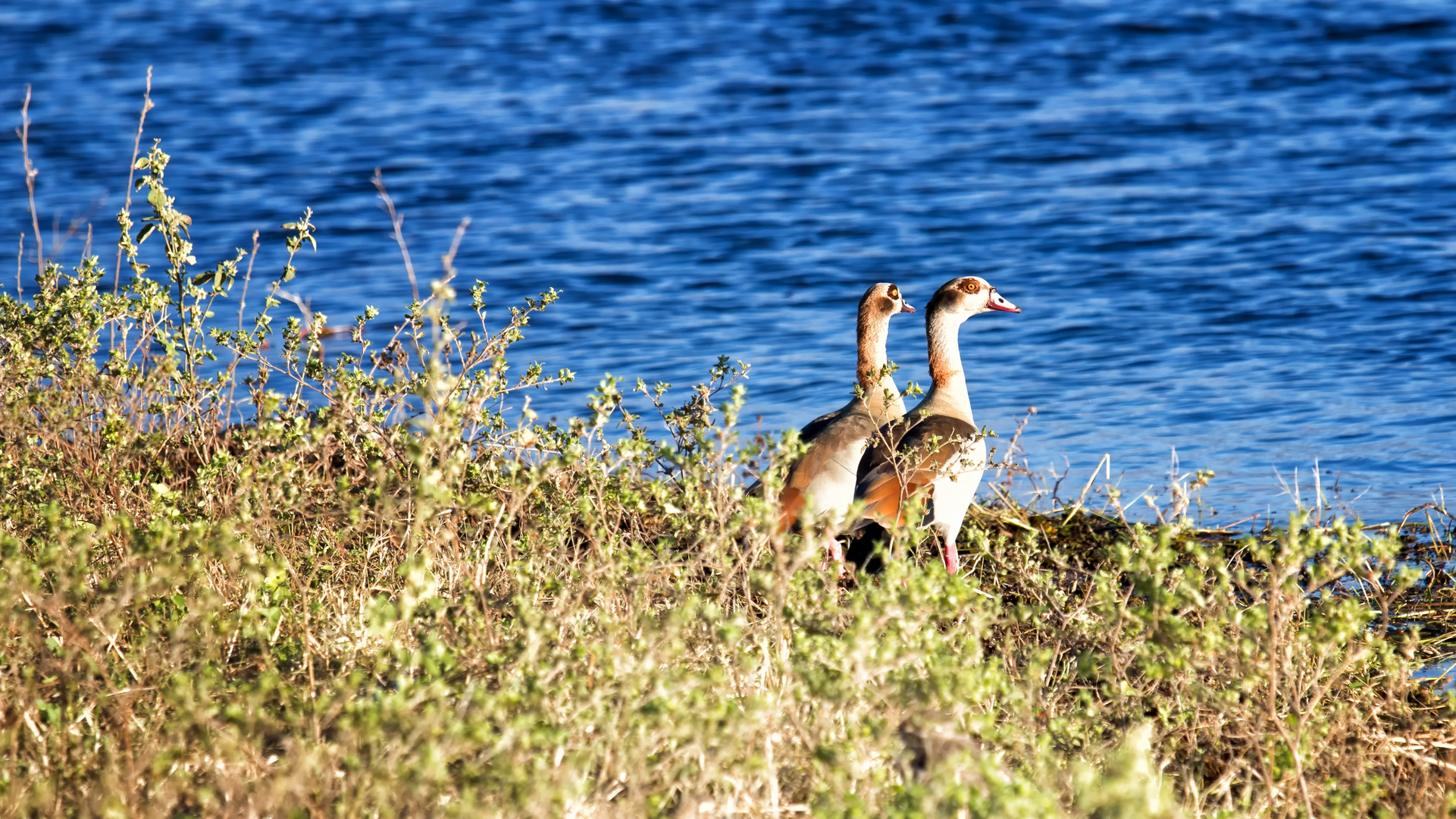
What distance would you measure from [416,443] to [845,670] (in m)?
1.26

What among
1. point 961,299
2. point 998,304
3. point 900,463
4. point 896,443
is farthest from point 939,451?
point 998,304

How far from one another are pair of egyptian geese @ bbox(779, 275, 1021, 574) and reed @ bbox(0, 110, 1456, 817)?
48 cm

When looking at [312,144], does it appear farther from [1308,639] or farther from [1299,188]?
[1308,639]

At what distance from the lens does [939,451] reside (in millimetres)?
6316

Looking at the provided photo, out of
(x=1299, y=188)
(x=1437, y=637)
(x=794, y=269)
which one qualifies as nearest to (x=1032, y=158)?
(x=1299, y=188)

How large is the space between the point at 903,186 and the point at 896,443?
754 centimetres

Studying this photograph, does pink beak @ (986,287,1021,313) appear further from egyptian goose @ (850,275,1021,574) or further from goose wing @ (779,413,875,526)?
goose wing @ (779,413,875,526)

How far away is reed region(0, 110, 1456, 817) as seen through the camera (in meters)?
3.55

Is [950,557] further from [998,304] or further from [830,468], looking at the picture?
[998,304]

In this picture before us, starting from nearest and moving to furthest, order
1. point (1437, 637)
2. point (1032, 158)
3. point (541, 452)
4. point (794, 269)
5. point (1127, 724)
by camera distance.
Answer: point (1127, 724) < point (1437, 637) < point (541, 452) < point (794, 269) < point (1032, 158)

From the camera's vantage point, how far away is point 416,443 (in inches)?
164

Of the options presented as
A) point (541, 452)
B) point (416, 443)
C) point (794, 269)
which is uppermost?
point (416, 443)

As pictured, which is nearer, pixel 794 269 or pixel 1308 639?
pixel 1308 639

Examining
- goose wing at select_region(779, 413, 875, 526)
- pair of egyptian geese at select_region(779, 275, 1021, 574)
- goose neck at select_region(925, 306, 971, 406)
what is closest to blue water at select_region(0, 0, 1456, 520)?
goose neck at select_region(925, 306, 971, 406)
